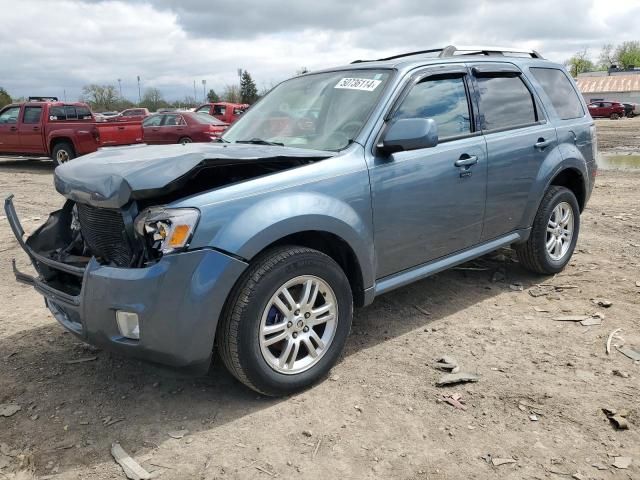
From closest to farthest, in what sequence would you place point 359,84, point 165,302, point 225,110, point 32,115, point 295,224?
point 165,302
point 295,224
point 359,84
point 32,115
point 225,110

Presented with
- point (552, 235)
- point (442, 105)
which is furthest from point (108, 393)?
point (552, 235)

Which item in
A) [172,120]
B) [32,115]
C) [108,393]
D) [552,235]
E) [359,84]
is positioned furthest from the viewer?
[172,120]

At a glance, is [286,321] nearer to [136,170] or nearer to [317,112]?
[136,170]

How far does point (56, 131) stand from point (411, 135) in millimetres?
13021

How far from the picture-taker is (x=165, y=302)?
2715 millimetres

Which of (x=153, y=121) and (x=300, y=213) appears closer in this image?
(x=300, y=213)

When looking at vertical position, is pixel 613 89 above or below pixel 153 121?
above

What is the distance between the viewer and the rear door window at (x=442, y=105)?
3.82 meters

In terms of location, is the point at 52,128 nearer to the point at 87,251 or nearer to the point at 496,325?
the point at 87,251

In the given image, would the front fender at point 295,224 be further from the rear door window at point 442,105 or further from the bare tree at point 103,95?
the bare tree at point 103,95

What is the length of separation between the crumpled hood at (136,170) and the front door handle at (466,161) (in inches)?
40.3

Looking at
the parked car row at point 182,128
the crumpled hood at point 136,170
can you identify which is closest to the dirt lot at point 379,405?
the crumpled hood at point 136,170

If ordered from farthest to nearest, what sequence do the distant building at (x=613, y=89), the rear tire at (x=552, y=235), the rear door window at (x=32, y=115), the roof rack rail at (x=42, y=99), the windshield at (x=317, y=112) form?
the distant building at (x=613, y=89) < the roof rack rail at (x=42, y=99) < the rear door window at (x=32, y=115) < the rear tire at (x=552, y=235) < the windshield at (x=317, y=112)

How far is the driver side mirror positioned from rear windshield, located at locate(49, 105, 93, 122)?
13317 mm
